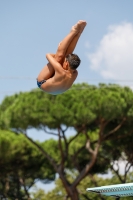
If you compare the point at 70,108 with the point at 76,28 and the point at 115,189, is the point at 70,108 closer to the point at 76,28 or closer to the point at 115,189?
the point at 115,189

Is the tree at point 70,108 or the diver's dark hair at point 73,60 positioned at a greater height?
the tree at point 70,108

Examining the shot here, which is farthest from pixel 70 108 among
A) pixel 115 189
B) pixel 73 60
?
pixel 73 60

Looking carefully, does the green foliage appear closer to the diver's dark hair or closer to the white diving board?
the white diving board

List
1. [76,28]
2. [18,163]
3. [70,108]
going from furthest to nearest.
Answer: [18,163]
[70,108]
[76,28]

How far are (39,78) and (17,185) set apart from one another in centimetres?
2503

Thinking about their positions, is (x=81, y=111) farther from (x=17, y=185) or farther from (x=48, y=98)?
(x=17, y=185)

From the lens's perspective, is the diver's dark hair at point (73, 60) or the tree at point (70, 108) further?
the tree at point (70, 108)

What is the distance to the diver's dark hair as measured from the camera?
4.02 m

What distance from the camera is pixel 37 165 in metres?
25.0

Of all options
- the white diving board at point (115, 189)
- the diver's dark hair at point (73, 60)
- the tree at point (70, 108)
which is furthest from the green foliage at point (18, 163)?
the diver's dark hair at point (73, 60)

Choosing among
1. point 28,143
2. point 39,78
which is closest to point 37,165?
point 28,143

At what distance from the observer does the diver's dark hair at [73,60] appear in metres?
4.02

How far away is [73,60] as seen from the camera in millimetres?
4023

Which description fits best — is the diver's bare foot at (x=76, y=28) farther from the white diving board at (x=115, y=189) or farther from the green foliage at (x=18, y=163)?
the green foliage at (x=18, y=163)
